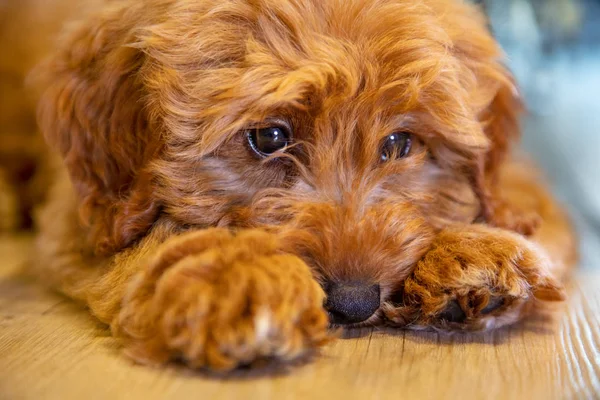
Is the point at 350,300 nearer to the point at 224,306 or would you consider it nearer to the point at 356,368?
the point at 356,368

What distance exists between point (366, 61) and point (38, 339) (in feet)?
Answer: 3.37

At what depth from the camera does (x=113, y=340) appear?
1.71 metres

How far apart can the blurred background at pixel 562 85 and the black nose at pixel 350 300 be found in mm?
1758

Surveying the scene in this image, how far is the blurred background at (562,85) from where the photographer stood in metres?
3.76

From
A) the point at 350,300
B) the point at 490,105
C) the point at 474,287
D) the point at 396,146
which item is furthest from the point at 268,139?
the point at 490,105

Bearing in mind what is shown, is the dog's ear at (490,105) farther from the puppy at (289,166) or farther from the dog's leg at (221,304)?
the dog's leg at (221,304)

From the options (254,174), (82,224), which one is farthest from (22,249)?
(254,174)

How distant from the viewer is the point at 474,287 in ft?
5.68

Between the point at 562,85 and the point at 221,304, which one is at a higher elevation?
the point at 562,85

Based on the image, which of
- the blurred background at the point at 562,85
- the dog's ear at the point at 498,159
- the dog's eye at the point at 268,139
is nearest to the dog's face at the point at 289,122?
the dog's eye at the point at 268,139

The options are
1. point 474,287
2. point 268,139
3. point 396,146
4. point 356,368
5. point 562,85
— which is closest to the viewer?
point 356,368

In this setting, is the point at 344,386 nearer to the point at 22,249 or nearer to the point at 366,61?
the point at 366,61

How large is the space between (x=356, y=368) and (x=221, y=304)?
323 millimetres

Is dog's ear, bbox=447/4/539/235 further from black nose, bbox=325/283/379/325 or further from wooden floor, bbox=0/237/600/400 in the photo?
black nose, bbox=325/283/379/325
